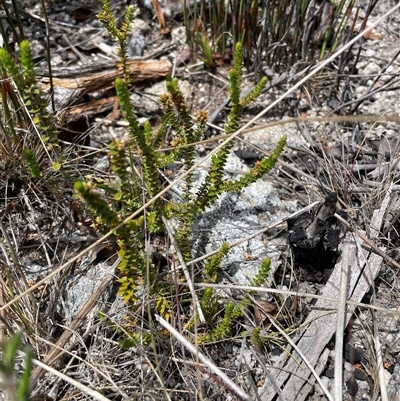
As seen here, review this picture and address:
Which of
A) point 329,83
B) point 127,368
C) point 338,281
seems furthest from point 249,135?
point 127,368

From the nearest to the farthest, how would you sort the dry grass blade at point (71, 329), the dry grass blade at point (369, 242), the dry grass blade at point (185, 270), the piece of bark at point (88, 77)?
the dry grass blade at point (71, 329) → the dry grass blade at point (185, 270) → the dry grass blade at point (369, 242) → the piece of bark at point (88, 77)

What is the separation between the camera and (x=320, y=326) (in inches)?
61.0

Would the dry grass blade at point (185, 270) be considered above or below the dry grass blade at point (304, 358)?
above

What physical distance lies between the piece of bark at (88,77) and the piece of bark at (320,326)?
1.14 meters

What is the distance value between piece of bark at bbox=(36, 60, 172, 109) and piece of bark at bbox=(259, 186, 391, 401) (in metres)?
1.14

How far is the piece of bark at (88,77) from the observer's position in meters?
2.06

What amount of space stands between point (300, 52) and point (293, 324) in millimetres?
1264

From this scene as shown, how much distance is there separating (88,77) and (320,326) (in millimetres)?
1361

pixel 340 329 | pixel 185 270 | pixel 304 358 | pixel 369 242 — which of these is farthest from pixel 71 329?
pixel 369 242

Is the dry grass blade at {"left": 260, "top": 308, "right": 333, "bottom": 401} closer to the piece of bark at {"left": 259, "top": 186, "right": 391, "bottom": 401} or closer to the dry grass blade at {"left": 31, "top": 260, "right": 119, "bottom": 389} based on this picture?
the piece of bark at {"left": 259, "top": 186, "right": 391, "bottom": 401}

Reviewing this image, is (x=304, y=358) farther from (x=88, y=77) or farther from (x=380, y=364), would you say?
(x=88, y=77)

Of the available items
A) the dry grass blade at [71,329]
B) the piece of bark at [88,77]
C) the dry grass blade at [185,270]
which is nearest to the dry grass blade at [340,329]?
the dry grass blade at [185,270]

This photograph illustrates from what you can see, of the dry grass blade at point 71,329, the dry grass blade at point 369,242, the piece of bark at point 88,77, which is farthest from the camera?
the piece of bark at point 88,77

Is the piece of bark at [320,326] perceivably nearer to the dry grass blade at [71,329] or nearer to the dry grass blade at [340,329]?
the dry grass blade at [340,329]
